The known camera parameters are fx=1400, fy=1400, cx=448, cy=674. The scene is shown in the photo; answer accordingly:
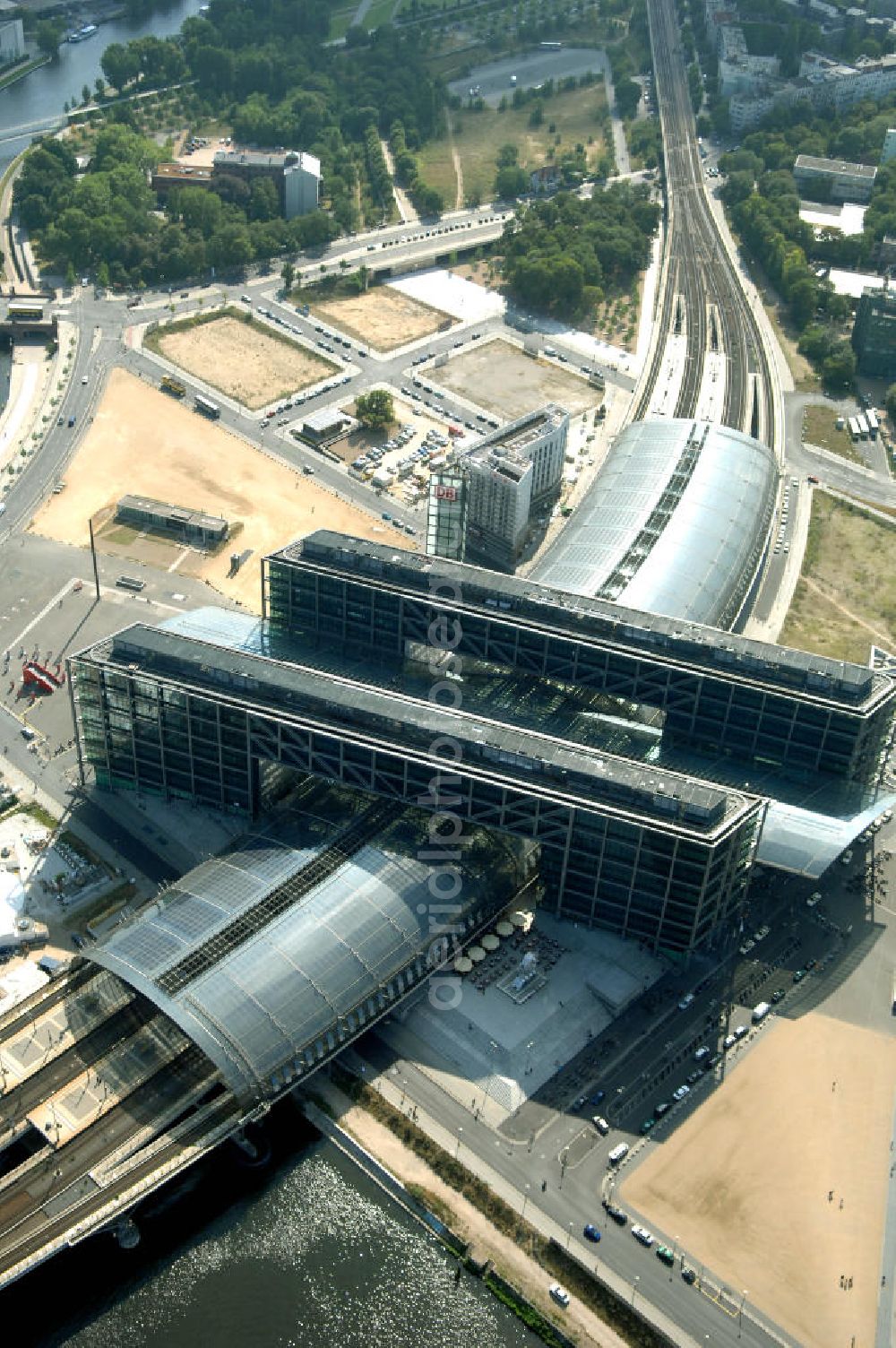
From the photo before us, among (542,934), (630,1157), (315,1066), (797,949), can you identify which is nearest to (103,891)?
(315,1066)

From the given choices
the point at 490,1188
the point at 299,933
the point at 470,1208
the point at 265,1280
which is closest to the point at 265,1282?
the point at 265,1280

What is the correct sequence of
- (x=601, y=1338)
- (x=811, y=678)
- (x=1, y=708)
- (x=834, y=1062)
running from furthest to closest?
1. (x=1, y=708)
2. (x=811, y=678)
3. (x=834, y=1062)
4. (x=601, y=1338)

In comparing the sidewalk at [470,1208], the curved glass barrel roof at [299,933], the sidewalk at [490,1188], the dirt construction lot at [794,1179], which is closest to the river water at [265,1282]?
the sidewalk at [470,1208]

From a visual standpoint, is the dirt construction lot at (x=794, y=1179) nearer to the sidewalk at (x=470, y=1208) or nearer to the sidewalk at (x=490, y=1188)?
the sidewalk at (x=490, y=1188)

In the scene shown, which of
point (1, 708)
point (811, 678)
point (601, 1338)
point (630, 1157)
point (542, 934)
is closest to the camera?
point (601, 1338)

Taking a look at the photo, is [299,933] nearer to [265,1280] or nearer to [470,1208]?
[470,1208]

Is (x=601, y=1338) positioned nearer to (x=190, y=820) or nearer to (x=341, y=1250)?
(x=341, y=1250)

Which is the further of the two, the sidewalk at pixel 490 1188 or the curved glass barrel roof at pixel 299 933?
the curved glass barrel roof at pixel 299 933
